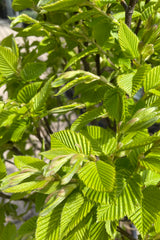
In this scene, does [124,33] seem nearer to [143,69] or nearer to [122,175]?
[143,69]

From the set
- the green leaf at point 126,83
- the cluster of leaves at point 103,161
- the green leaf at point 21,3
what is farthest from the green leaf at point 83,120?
the green leaf at point 21,3

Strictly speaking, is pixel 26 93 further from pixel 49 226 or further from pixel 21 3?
pixel 49 226

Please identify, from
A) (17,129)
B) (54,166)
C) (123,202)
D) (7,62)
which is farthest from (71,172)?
(7,62)

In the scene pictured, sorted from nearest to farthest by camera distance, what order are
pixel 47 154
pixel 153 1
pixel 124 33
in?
pixel 47 154 → pixel 124 33 → pixel 153 1

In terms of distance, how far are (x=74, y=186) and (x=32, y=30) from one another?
56cm

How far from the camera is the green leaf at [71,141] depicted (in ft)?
1.52

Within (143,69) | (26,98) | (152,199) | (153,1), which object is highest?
(153,1)

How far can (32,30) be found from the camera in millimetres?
778

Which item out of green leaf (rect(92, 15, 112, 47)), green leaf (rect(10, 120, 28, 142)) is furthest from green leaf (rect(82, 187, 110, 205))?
green leaf (rect(92, 15, 112, 47))

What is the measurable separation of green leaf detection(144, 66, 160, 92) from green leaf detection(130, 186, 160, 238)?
0.78 feet

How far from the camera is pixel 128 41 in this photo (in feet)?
1.75

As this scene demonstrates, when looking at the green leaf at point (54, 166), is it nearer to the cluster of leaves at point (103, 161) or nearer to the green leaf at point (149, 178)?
the cluster of leaves at point (103, 161)

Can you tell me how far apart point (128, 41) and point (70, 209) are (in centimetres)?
40

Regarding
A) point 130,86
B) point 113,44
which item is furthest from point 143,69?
point 113,44
